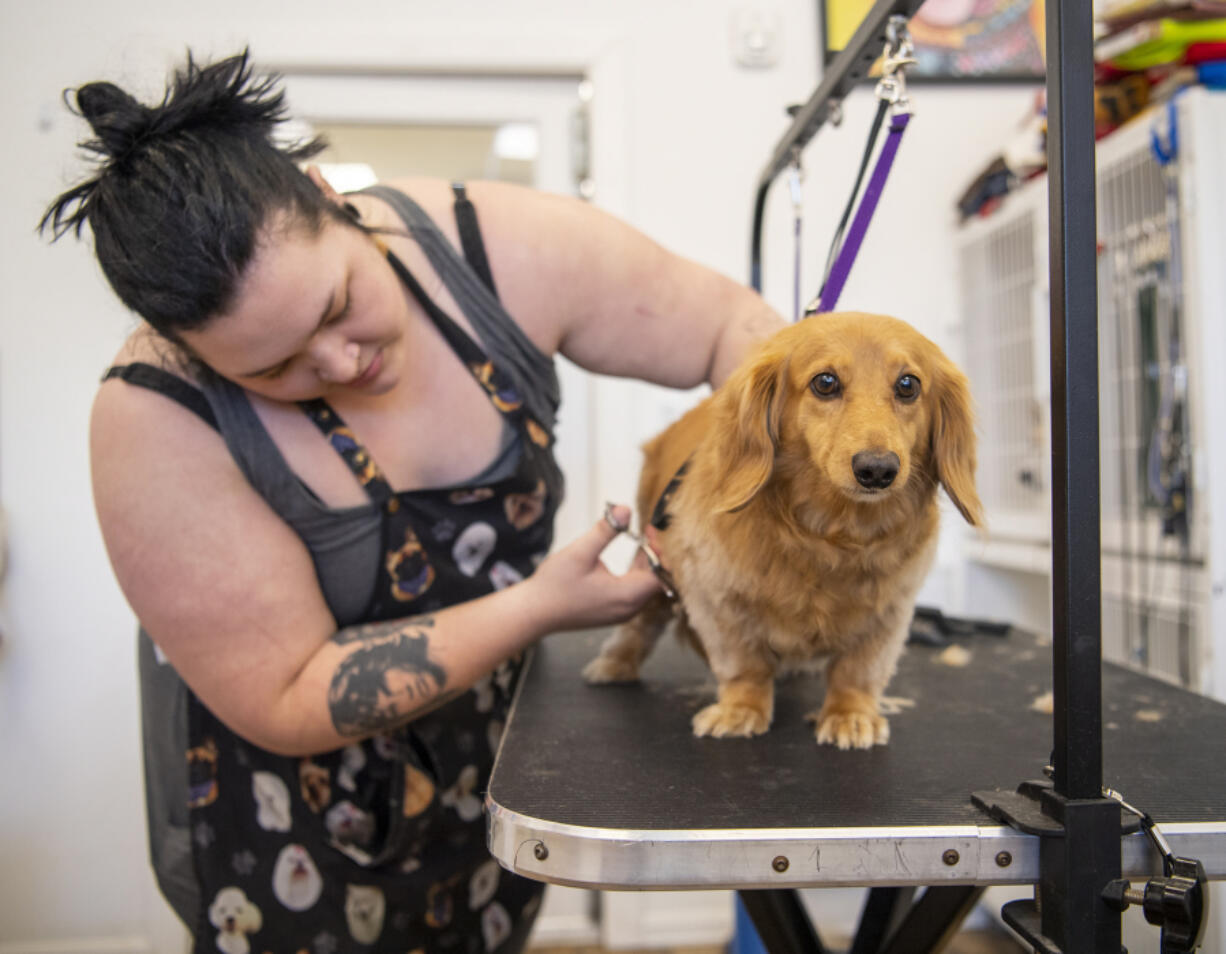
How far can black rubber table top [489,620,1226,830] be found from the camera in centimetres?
71

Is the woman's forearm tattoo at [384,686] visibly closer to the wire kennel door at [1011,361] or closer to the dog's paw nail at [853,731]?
the dog's paw nail at [853,731]

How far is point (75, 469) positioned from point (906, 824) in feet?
7.27

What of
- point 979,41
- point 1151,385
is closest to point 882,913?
point 1151,385

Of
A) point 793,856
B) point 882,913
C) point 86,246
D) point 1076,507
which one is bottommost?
point 882,913

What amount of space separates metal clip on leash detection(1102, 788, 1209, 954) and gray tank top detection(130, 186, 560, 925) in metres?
0.81

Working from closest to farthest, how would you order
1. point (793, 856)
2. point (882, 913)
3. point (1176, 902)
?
point (1176, 902) → point (793, 856) → point (882, 913)

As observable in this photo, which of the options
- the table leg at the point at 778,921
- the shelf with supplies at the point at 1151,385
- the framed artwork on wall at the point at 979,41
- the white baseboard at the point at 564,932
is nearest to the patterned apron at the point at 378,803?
the table leg at the point at 778,921

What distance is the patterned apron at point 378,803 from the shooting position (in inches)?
45.2

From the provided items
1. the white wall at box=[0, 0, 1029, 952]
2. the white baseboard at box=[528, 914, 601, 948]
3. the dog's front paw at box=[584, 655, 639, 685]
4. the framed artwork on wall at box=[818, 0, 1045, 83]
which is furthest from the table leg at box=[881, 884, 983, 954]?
the framed artwork on wall at box=[818, 0, 1045, 83]

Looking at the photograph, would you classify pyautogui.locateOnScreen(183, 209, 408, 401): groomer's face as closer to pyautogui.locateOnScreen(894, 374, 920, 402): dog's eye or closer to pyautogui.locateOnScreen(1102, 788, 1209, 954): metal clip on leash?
pyautogui.locateOnScreen(894, 374, 920, 402): dog's eye

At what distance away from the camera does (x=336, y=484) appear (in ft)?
3.63

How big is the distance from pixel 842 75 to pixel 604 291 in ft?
1.32

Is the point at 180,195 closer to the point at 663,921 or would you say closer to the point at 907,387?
the point at 907,387

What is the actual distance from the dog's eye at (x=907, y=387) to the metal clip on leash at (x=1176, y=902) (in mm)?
449
